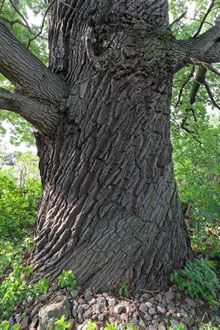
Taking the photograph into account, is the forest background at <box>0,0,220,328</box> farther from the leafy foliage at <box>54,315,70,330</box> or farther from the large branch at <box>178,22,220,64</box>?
the leafy foliage at <box>54,315,70,330</box>

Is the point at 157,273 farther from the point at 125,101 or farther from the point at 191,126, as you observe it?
the point at 191,126

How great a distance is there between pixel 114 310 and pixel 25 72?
243 cm

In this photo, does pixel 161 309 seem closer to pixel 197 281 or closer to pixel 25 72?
pixel 197 281

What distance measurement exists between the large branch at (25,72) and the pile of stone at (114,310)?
6.68ft

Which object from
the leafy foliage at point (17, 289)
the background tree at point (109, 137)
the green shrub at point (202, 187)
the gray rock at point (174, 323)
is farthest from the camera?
the green shrub at point (202, 187)

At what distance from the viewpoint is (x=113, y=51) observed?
6.44 ft

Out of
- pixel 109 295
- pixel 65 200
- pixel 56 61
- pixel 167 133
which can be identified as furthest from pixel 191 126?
pixel 109 295

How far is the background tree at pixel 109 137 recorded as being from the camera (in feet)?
6.17

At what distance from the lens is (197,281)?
1.92m

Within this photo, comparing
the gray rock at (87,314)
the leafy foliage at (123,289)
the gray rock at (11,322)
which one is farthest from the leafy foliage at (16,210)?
the leafy foliage at (123,289)

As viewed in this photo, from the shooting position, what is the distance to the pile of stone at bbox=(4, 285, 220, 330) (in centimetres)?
156

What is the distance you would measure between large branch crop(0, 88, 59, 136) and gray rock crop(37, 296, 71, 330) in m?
1.71

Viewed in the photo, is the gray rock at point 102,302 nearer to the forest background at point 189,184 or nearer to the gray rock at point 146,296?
the gray rock at point 146,296

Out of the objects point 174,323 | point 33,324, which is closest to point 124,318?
point 174,323
